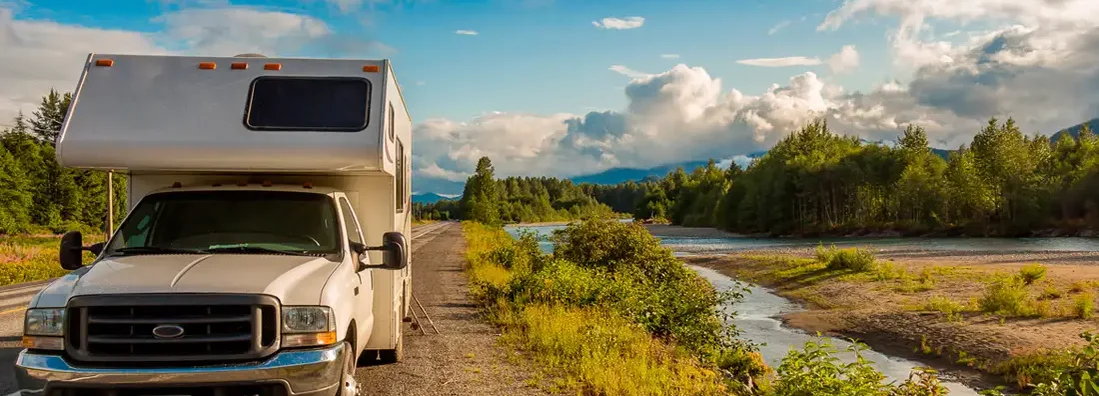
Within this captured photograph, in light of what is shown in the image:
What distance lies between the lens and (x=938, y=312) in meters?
22.6

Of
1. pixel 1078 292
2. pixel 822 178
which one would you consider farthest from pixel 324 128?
pixel 822 178

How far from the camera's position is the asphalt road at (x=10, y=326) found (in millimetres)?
8984

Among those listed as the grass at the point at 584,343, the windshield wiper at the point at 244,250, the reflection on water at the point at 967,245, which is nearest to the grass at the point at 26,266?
the grass at the point at 584,343

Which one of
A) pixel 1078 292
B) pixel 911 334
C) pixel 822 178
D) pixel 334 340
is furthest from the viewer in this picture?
pixel 822 178

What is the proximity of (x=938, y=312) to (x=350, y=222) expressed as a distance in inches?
773

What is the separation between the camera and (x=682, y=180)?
6855 inches

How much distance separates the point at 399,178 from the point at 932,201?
83739mm

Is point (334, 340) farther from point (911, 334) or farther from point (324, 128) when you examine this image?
point (911, 334)

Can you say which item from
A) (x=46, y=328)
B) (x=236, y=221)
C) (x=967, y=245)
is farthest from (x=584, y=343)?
(x=967, y=245)

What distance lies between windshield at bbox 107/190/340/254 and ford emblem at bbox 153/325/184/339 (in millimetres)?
1503

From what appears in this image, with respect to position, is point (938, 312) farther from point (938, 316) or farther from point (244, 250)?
point (244, 250)

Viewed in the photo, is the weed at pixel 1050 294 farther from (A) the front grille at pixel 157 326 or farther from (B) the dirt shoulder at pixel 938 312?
(A) the front grille at pixel 157 326

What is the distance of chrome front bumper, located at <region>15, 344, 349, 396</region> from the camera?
5.44 metres

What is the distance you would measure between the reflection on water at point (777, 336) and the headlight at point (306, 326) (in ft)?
34.3
